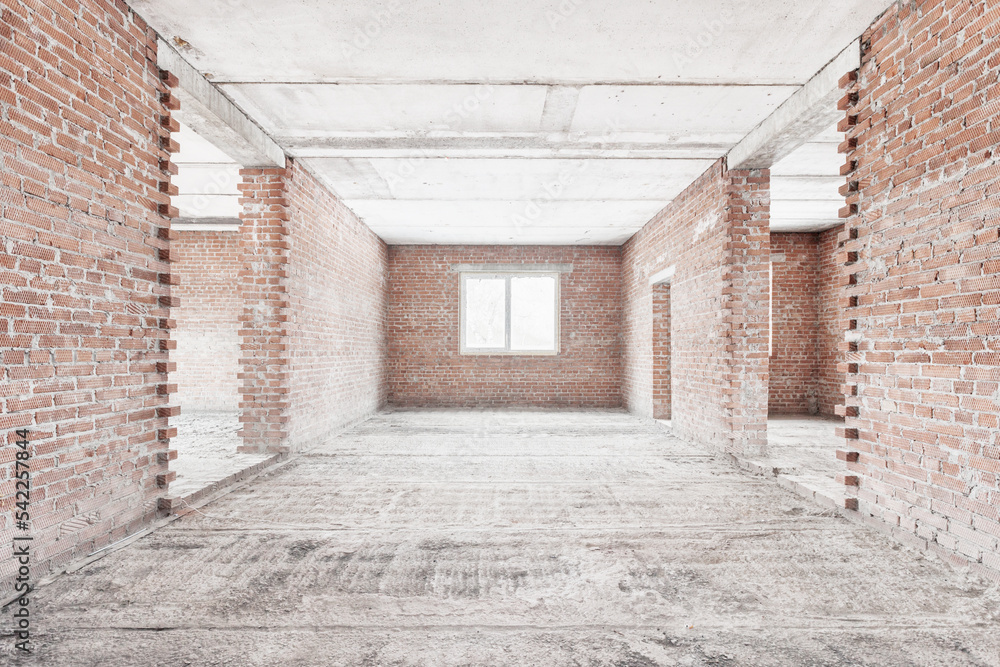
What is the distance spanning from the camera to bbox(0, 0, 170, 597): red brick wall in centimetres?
243

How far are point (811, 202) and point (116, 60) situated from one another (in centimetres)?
763

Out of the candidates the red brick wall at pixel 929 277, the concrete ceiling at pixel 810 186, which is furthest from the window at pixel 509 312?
the red brick wall at pixel 929 277

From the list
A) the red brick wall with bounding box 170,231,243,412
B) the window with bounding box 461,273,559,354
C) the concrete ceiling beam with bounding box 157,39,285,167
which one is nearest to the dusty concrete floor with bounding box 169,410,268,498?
the red brick wall with bounding box 170,231,243,412

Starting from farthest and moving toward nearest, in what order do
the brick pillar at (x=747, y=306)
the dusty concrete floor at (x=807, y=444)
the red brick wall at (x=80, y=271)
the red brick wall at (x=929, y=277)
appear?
the brick pillar at (x=747, y=306) → the dusty concrete floor at (x=807, y=444) → the red brick wall at (x=929, y=277) → the red brick wall at (x=80, y=271)

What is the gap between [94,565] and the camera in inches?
105

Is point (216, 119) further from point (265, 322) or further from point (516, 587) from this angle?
point (516, 587)

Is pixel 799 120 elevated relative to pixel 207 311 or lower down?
elevated

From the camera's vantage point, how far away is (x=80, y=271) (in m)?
2.79

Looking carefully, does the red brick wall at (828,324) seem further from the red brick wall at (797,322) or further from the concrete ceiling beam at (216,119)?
the concrete ceiling beam at (216,119)

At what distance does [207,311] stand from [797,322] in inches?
404

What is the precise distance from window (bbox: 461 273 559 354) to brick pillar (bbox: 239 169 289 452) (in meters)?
5.11

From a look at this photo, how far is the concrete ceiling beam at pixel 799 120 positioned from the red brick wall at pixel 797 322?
4378 mm

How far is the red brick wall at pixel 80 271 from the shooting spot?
7.98 ft

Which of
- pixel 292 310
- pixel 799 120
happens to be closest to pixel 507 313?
pixel 292 310
